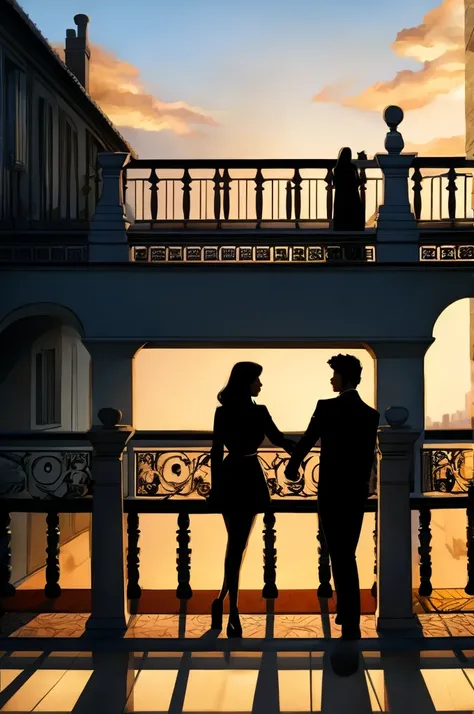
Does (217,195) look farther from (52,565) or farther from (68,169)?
(52,565)

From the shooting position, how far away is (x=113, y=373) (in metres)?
12.9

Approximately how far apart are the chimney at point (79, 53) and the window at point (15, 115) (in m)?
7.65

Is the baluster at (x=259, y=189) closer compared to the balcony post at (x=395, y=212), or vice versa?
the balcony post at (x=395, y=212)

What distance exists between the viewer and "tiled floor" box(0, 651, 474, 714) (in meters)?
4.44

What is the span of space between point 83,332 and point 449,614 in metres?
8.11

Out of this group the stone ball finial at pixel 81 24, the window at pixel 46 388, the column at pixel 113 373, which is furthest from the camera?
the stone ball finial at pixel 81 24

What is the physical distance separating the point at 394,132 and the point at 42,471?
8.23 m

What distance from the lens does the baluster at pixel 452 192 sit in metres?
12.4

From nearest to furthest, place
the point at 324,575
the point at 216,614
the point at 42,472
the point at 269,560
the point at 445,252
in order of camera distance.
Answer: the point at 216,614, the point at 324,575, the point at 269,560, the point at 42,472, the point at 445,252

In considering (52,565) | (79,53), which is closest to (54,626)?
(52,565)

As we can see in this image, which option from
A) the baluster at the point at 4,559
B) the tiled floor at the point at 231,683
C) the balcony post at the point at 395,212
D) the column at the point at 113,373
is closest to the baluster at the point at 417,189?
the balcony post at the point at 395,212

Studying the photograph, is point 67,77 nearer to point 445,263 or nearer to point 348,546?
point 445,263

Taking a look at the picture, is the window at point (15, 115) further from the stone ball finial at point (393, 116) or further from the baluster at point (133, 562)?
the baluster at point (133, 562)

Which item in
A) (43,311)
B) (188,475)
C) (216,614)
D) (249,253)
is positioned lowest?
(216,614)
